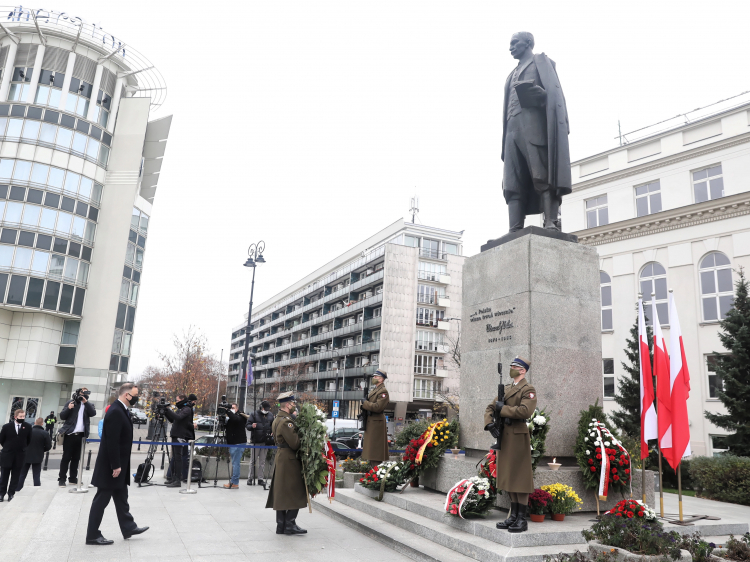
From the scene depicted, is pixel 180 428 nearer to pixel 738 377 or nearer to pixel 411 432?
pixel 411 432

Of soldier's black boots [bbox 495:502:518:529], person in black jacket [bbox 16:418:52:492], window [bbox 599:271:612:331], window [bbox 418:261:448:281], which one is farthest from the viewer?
window [bbox 418:261:448:281]

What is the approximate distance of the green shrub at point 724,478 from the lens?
15.1m

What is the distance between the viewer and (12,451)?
11.6 metres

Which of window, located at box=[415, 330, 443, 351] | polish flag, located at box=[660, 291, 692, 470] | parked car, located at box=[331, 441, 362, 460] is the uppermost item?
window, located at box=[415, 330, 443, 351]

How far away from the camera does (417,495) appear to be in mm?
9336

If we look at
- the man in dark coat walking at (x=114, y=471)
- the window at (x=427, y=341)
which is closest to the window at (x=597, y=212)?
the man in dark coat walking at (x=114, y=471)

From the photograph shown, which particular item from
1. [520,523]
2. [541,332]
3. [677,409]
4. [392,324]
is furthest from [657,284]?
[392,324]

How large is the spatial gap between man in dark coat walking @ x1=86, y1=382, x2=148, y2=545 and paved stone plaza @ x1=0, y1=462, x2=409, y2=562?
0.74ft

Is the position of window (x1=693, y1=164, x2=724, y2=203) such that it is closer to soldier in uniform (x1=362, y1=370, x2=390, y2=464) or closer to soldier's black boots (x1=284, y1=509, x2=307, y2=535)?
soldier in uniform (x1=362, y1=370, x2=390, y2=464)

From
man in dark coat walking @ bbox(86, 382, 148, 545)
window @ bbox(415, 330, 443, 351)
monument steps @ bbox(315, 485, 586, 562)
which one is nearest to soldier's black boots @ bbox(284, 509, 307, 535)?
monument steps @ bbox(315, 485, 586, 562)

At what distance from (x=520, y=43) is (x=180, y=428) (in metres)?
11.3

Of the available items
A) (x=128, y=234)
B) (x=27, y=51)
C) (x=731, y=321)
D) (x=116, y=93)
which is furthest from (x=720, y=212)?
(x=27, y=51)

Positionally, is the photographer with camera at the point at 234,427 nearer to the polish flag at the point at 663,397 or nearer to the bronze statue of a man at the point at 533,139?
the bronze statue of a man at the point at 533,139

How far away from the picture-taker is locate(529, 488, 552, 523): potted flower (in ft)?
24.0
